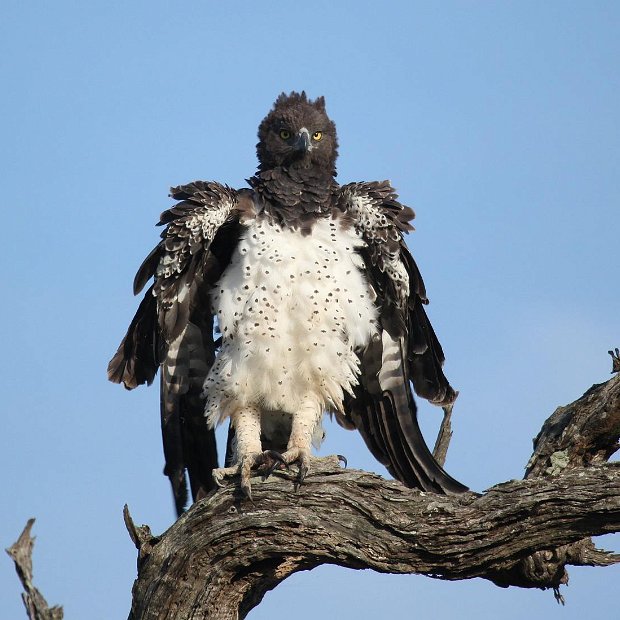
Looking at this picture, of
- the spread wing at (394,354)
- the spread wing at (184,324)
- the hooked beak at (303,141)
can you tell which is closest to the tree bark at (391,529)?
the spread wing at (394,354)

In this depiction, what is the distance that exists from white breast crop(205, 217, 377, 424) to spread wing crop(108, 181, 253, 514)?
25cm

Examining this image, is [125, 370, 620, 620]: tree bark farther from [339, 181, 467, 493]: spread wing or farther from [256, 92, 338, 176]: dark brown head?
[256, 92, 338, 176]: dark brown head

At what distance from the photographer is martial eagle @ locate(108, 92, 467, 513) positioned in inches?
333

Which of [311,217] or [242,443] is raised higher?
[311,217]

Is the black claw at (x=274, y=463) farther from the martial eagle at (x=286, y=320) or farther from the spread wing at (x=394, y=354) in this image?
the spread wing at (x=394, y=354)

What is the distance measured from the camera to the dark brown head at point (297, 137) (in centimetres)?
907

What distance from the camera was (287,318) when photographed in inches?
332

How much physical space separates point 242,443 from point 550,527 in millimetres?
2866

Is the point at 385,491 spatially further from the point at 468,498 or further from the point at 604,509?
the point at 604,509

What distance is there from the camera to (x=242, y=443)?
8523 millimetres

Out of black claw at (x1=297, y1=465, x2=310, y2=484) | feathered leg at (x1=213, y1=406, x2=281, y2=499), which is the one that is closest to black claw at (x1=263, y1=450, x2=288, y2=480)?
feathered leg at (x1=213, y1=406, x2=281, y2=499)

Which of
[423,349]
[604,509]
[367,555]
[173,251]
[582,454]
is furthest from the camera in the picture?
[423,349]

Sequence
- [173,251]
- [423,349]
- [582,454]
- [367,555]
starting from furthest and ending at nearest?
[423,349] < [173,251] < [582,454] < [367,555]

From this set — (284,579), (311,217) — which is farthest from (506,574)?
(311,217)
